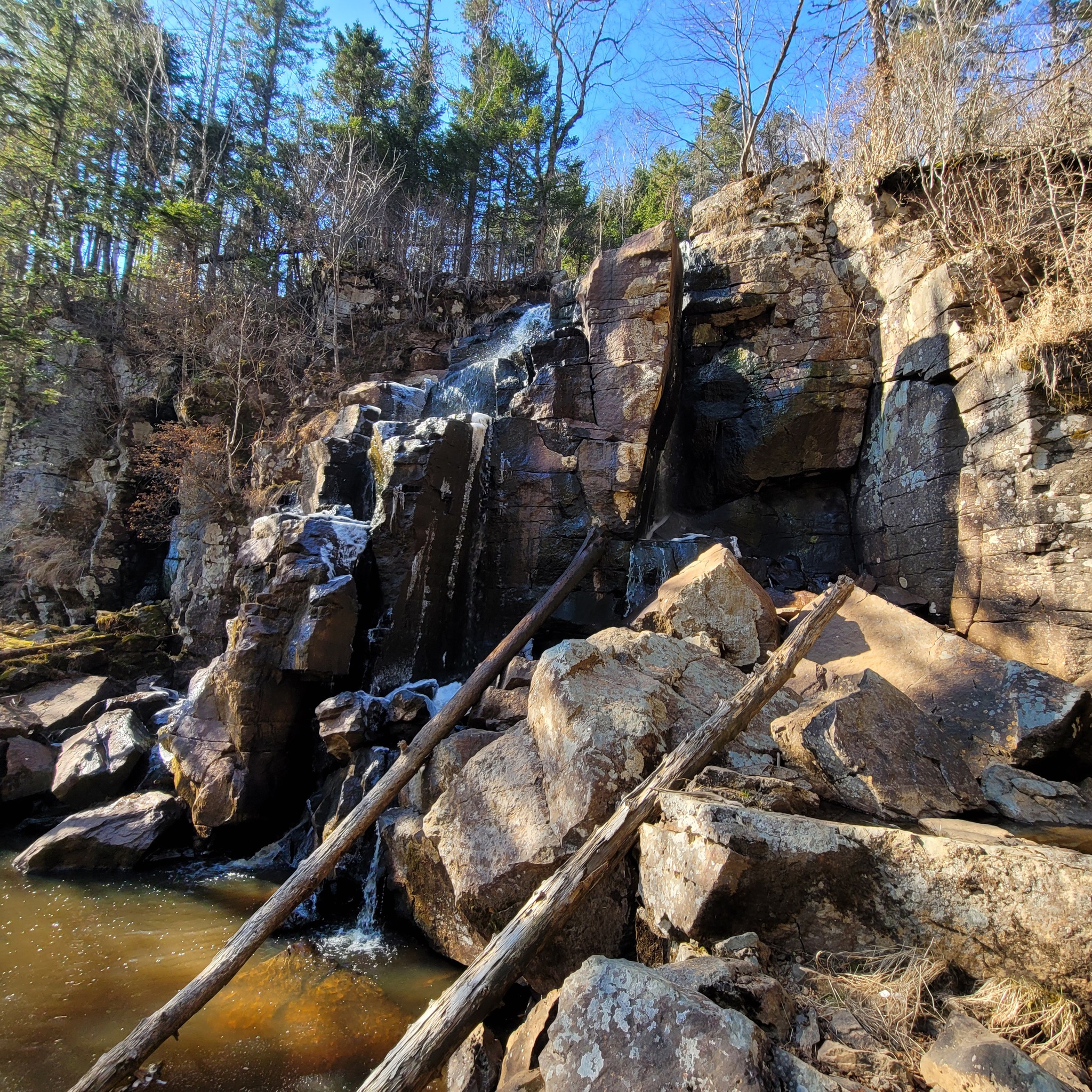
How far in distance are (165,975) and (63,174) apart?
1941 cm

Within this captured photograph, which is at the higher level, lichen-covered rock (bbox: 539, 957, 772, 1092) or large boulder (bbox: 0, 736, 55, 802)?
lichen-covered rock (bbox: 539, 957, 772, 1092)

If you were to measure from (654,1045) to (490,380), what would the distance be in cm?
1101

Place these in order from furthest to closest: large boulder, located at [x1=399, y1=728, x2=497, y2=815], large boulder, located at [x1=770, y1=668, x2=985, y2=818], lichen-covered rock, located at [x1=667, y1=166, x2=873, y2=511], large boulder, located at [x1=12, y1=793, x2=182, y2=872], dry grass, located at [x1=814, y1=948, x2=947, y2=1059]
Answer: lichen-covered rock, located at [x1=667, y1=166, x2=873, y2=511], large boulder, located at [x1=12, y1=793, x2=182, y2=872], large boulder, located at [x1=399, y1=728, x2=497, y2=815], large boulder, located at [x1=770, y1=668, x2=985, y2=818], dry grass, located at [x1=814, y1=948, x2=947, y2=1059]

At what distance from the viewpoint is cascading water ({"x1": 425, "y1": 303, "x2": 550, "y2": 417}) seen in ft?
36.0

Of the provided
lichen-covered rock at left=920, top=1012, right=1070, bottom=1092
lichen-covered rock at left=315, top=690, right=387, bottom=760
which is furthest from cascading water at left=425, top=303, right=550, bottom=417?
lichen-covered rock at left=920, top=1012, right=1070, bottom=1092

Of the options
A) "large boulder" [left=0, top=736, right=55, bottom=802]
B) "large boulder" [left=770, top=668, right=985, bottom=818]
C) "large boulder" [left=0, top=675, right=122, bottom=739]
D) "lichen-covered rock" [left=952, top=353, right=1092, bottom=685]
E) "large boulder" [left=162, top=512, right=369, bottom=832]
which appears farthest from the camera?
"large boulder" [left=0, top=675, right=122, bottom=739]

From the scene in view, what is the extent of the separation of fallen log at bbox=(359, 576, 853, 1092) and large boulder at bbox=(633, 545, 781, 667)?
162 cm

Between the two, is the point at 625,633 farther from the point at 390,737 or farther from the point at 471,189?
the point at 471,189

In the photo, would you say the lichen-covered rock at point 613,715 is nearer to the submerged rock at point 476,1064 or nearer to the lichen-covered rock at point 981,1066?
the submerged rock at point 476,1064

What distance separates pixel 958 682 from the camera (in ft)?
16.2

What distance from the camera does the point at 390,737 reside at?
20.7 ft

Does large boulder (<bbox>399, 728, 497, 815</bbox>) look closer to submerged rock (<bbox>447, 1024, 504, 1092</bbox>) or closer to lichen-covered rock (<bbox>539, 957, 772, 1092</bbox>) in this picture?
submerged rock (<bbox>447, 1024, 504, 1092</bbox>)

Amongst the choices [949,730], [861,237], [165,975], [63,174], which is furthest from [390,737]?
[63,174]

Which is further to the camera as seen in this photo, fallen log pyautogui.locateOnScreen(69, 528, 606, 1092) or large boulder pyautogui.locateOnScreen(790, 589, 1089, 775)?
large boulder pyautogui.locateOnScreen(790, 589, 1089, 775)
